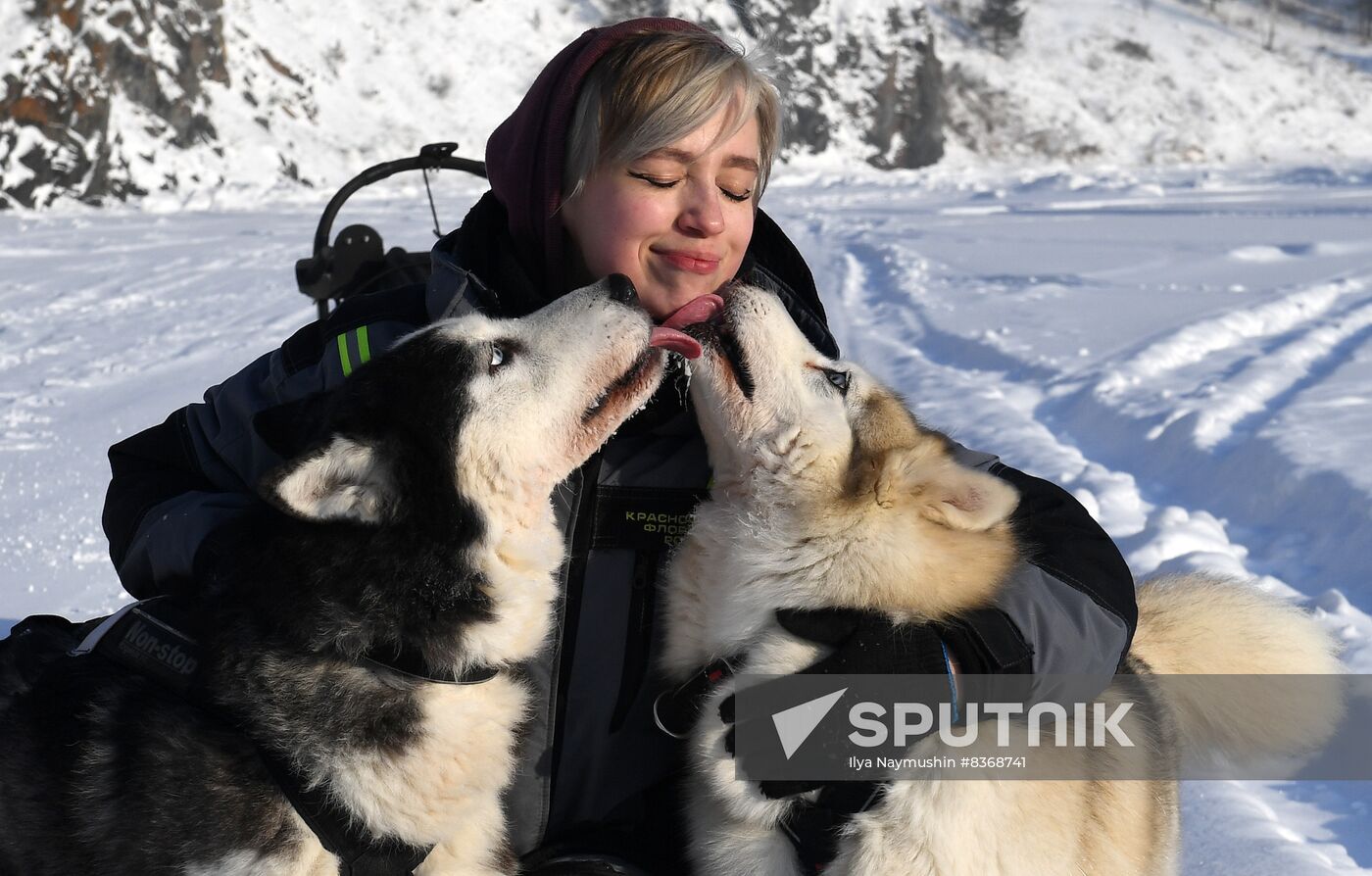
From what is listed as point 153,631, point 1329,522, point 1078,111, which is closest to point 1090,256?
point 1329,522

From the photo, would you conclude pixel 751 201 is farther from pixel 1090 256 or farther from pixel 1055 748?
pixel 1090 256

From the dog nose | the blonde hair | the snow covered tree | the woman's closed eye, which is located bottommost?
the snow covered tree

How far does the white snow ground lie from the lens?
Result: 3594 mm

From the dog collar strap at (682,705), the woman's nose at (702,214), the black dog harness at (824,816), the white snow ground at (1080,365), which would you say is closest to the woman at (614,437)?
the woman's nose at (702,214)

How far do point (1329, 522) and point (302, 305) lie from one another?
24.4 ft

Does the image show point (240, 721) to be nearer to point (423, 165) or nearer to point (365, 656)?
point (365, 656)

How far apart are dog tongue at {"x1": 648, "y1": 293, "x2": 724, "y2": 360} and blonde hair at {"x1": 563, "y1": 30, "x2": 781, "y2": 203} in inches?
13.7

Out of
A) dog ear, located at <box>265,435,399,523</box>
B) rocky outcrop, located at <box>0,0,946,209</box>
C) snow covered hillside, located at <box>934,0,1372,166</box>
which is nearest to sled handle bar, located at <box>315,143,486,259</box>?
dog ear, located at <box>265,435,399,523</box>

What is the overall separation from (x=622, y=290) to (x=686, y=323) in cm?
16

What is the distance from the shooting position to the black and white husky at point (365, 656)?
75.3 inches

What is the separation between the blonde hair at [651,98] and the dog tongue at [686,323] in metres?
0.35

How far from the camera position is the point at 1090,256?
10.4m

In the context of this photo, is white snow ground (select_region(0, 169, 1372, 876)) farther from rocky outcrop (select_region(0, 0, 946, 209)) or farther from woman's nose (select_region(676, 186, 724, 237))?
rocky outcrop (select_region(0, 0, 946, 209))

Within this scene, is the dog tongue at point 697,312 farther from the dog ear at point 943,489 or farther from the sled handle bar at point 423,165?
the sled handle bar at point 423,165
